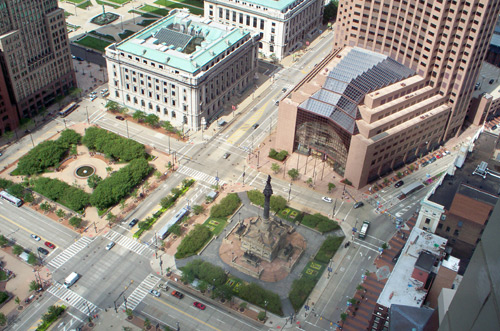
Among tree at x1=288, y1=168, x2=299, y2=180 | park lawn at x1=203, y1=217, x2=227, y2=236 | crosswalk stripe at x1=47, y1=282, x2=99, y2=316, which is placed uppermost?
tree at x1=288, y1=168, x2=299, y2=180

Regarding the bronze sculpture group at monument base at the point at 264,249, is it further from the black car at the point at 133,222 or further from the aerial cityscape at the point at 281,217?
the black car at the point at 133,222

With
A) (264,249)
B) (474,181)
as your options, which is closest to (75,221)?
(264,249)

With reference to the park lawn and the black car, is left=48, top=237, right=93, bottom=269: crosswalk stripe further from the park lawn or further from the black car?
the park lawn

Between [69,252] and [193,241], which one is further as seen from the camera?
[193,241]

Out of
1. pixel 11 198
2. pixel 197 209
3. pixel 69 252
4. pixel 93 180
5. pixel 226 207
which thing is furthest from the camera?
pixel 93 180

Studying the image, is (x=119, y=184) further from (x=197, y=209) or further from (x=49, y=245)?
(x=49, y=245)

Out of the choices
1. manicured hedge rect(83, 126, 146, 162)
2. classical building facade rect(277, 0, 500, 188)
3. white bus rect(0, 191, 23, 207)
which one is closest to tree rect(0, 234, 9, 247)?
white bus rect(0, 191, 23, 207)

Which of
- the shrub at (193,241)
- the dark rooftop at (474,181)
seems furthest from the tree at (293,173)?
the dark rooftop at (474,181)
